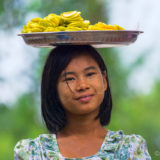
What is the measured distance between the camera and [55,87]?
11.4 ft

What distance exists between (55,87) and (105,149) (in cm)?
40

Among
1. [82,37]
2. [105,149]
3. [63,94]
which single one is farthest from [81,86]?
[105,149]

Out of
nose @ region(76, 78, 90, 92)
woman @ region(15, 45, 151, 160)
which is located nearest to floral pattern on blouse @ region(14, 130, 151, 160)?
woman @ region(15, 45, 151, 160)

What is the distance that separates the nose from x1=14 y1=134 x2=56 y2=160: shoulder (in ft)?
1.10

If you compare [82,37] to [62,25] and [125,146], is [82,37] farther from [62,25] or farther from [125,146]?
[125,146]

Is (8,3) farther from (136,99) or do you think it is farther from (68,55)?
(68,55)

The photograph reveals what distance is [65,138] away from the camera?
3494mm

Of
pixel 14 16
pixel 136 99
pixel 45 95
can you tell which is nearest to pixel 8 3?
pixel 14 16

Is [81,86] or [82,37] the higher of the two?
[82,37]

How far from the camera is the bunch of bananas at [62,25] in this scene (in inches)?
130

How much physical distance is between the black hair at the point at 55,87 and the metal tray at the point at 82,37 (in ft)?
0.35

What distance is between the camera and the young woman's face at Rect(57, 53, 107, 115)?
334 cm

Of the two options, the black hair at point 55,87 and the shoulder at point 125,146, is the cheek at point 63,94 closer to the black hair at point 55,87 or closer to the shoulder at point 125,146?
the black hair at point 55,87

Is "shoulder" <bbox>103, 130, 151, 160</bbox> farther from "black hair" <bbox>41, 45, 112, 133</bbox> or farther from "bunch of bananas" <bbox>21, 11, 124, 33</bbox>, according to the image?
"bunch of bananas" <bbox>21, 11, 124, 33</bbox>
